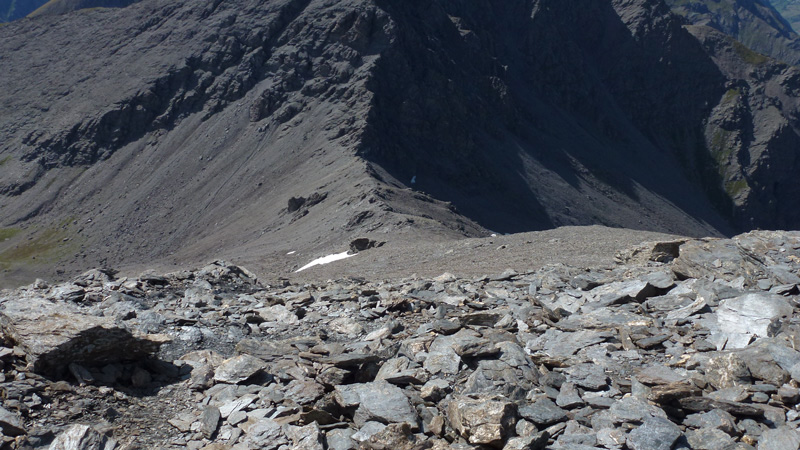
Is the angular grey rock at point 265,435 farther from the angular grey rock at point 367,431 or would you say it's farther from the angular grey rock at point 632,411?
the angular grey rock at point 632,411

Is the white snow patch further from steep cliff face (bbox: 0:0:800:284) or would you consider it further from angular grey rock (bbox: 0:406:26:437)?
angular grey rock (bbox: 0:406:26:437)

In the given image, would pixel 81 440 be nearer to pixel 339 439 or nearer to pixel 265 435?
pixel 265 435

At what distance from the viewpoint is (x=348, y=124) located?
78562 mm

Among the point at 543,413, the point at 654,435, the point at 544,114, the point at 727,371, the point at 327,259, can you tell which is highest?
the point at 543,413

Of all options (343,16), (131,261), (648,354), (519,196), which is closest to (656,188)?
(519,196)

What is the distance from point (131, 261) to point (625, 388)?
228 ft

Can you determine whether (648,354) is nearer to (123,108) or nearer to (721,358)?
(721,358)

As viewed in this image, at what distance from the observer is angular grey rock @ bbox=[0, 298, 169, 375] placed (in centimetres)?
1056

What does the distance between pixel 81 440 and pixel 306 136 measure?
7397cm

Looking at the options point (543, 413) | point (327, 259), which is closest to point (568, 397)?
point (543, 413)

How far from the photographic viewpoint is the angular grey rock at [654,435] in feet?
28.1

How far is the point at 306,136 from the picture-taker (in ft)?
267

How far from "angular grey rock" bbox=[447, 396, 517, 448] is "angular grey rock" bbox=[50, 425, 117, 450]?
463 cm

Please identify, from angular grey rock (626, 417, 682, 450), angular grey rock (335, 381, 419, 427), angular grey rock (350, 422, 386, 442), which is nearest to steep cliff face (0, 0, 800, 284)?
angular grey rock (335, 381, 419, 427)
